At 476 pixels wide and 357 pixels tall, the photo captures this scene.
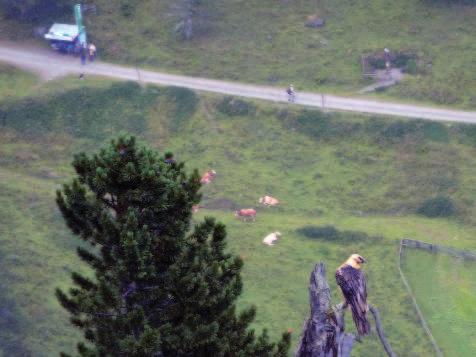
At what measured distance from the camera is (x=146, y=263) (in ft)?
67.8

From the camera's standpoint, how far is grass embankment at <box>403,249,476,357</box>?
1868 inches

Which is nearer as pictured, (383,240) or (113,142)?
(113,142)

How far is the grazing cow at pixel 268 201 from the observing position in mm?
58000

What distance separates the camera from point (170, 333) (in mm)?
21219

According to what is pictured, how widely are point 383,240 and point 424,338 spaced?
8.72 m

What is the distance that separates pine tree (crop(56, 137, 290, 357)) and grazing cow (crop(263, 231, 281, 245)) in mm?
31698

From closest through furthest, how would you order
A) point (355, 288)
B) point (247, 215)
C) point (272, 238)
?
point (355, 288)
point (272, 238)
point (247, 215)

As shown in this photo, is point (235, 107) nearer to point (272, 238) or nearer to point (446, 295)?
point (272, 238)

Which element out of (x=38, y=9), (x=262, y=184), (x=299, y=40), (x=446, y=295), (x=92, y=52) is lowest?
(x=446, y=295)

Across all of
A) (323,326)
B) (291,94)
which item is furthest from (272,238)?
(323,326)

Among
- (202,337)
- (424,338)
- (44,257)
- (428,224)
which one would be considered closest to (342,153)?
(428,224)

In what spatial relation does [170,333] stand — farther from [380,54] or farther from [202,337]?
[380,54]

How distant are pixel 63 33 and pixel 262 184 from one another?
987 inches

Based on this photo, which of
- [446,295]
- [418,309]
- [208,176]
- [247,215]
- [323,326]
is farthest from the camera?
[208,176]
